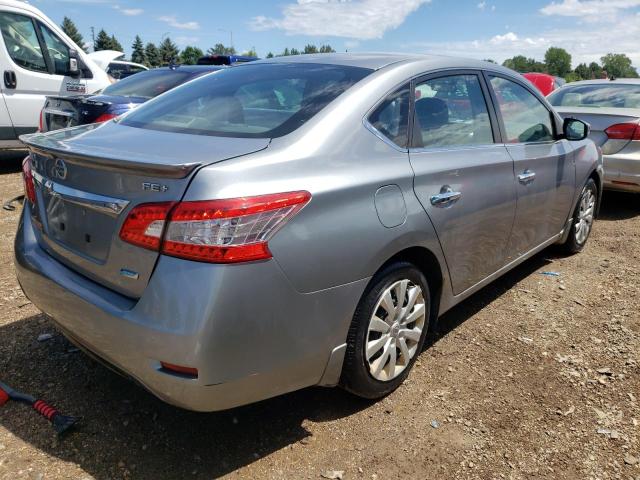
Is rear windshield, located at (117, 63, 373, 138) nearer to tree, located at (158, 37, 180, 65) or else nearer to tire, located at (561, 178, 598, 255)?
tire, located at (561, 178, 598, 255)

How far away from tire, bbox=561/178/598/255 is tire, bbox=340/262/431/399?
259 centimetres

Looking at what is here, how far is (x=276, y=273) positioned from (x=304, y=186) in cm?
36

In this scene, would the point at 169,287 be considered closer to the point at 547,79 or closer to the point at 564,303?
the point at 564,303

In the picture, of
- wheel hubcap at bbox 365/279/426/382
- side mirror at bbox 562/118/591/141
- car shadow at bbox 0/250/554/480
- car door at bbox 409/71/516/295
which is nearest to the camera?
car shadow at bbox 0/250/554/480

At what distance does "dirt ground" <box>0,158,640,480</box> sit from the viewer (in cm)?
228

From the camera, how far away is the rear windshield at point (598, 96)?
6.79 m

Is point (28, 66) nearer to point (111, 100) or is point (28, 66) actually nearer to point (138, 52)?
point (111, 100)

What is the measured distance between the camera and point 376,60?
9.46 feet

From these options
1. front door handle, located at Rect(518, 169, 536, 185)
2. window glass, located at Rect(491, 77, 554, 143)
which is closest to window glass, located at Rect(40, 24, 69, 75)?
window glass, located at Rect(491, 77, 554, 143)

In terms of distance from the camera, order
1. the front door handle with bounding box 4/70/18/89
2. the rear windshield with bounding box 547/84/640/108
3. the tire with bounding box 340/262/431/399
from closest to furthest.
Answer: the tire with bounding box 340/262/431/399
the rear windshield with bounding box 547/84/640/108
the front door handle with bounding box 4/70/18/89

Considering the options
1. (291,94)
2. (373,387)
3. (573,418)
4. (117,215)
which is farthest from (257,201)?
(573,418)

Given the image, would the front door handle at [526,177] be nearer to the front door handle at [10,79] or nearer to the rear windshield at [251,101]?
the rear windshield at [251,101]

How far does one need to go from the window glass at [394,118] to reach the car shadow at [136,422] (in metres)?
1.33

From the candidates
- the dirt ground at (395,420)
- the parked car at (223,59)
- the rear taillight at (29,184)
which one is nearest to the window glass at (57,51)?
the parked car at (223,59)
